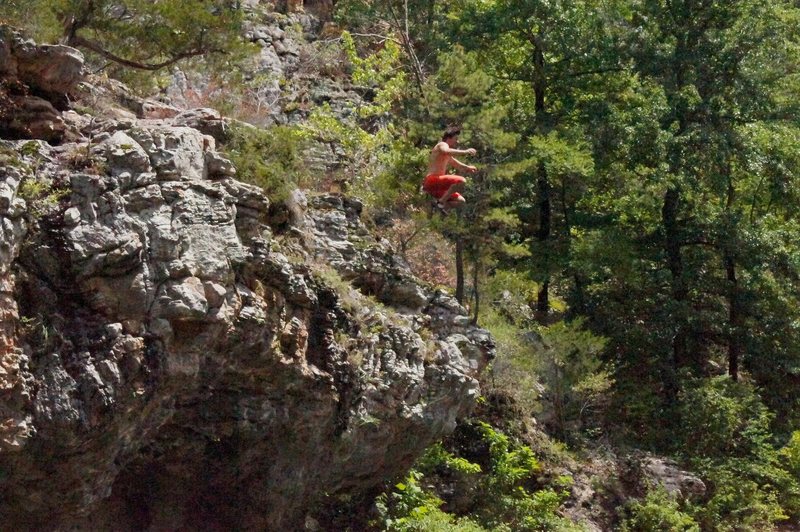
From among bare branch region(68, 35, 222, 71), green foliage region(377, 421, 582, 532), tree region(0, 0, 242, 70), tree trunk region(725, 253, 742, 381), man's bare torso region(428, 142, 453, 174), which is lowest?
green foliage region(377, 421, 582, 532)

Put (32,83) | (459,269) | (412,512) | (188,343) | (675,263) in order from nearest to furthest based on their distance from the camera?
(188,343)
(32,83)
(412,512)
(459,269)
(675,263)

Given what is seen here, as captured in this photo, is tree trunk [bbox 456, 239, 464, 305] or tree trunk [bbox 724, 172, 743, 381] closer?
tree trunk [bbox 456, 239, 464, 305]

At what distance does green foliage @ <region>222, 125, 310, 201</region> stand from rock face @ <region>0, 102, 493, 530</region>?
0.38m

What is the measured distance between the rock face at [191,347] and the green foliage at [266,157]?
38 cm

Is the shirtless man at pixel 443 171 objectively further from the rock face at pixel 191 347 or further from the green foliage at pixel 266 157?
the green foliage at pixel 266 157

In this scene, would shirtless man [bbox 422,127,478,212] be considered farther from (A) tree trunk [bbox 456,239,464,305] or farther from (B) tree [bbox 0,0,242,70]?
(B) tree [bbox 0,0,242,70]

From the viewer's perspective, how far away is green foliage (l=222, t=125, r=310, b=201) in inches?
477

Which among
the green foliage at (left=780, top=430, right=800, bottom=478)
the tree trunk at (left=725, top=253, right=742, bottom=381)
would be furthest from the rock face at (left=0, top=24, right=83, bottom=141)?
the tree trunk at (left=725, top=253, right=742, bottom=381)

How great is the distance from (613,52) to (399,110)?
4946mm

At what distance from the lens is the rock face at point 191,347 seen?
9.41m

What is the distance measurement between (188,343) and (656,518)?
10253 mm

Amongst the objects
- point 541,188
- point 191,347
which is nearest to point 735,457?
point 541,188

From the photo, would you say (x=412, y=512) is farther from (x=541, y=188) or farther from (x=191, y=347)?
(x=541, y=188)

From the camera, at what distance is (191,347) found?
33.5 ft
